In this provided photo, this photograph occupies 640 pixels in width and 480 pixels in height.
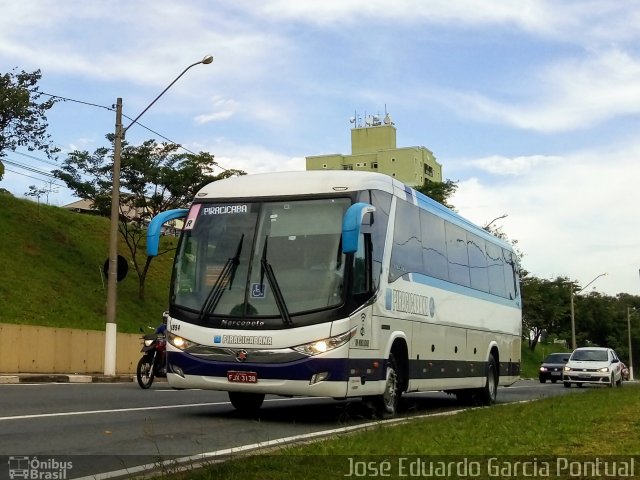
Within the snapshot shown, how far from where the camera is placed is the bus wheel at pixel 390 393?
A: 12.0m

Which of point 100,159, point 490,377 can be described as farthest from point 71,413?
point 100,159

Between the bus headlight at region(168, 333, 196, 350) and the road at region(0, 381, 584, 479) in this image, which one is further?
the bus headlight at region(168, 333, 196, 350)

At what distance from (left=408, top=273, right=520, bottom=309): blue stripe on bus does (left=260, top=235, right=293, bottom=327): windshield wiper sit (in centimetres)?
281

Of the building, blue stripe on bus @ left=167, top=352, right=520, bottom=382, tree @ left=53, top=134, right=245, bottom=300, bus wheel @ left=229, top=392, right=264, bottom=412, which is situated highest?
the building

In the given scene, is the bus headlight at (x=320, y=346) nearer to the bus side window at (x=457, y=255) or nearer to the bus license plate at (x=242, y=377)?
the bus license plate at (x=242, y=377)

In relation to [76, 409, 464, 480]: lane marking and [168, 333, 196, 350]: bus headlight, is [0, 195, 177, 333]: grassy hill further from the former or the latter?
Answer: [76, 409, 464, 480]: lane marking

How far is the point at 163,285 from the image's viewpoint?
43562 mm

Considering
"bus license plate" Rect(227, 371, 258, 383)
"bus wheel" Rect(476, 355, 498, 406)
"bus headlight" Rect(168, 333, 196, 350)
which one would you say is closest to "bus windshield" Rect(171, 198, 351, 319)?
"bus headlight" Rect(168, 333, 196, 350)

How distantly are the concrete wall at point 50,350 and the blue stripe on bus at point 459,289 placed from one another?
493 inches

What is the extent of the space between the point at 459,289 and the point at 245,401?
5019 millimetres

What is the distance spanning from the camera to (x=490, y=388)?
1730cm

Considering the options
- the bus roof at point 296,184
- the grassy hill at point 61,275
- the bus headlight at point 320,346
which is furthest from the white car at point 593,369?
the bus headlight at point 320,346

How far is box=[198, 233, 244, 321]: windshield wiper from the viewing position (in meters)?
11.1

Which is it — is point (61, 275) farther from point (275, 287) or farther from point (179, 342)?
point (275, 287)
